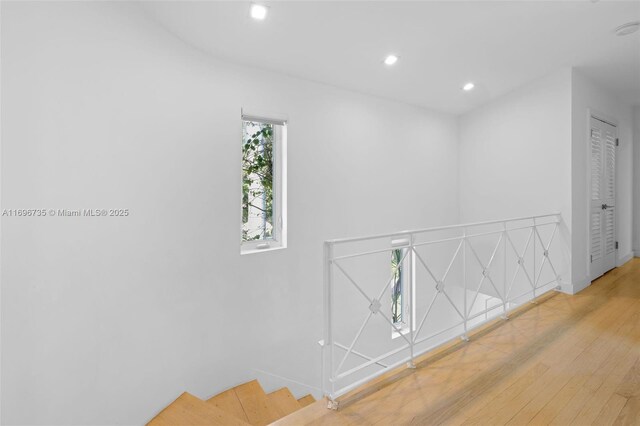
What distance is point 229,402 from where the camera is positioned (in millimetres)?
2844

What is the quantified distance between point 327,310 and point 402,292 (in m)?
2.79

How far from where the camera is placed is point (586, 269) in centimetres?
414

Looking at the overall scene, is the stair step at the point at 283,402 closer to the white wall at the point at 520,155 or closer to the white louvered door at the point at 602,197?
the white wall at the point at 520,155

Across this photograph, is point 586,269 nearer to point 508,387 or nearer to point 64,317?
point 508,387

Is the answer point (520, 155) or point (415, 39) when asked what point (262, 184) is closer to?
point (415, 39)

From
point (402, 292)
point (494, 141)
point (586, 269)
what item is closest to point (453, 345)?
point (402, 292)

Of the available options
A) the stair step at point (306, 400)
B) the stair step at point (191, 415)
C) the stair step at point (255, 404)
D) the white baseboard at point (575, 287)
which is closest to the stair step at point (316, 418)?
the stair step at point (191, 415)

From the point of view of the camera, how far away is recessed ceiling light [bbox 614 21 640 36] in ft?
9.91

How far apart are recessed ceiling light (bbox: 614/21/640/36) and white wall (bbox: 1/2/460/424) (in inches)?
96.8

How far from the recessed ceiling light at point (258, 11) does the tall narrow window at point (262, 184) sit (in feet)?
2.90

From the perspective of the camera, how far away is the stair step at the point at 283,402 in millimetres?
2936

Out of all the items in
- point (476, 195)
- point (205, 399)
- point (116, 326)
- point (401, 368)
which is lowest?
point (205, 399)

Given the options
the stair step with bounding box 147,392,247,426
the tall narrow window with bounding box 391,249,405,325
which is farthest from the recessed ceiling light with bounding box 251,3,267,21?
the tall narrow window with bounding box 391,249,405,325

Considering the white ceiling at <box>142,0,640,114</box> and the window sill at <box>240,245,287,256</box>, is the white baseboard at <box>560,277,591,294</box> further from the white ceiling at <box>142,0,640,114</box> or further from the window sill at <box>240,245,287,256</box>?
the window sill at <box>240,245,287,256</box>
